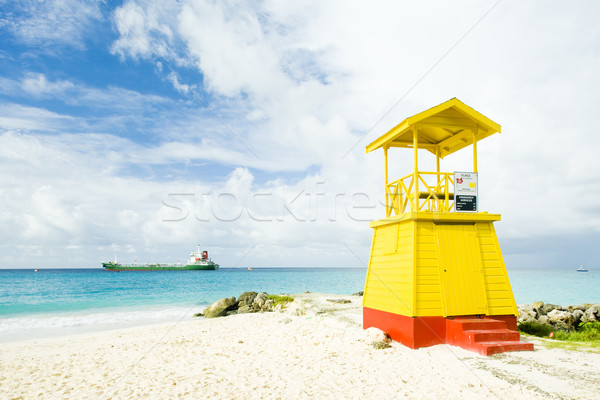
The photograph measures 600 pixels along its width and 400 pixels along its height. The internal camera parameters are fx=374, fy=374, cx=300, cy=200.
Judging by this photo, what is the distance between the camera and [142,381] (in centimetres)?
793

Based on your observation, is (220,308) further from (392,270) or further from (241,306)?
(392,270)

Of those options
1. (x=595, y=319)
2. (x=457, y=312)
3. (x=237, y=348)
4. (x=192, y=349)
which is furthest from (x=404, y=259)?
(x=595, y=319)

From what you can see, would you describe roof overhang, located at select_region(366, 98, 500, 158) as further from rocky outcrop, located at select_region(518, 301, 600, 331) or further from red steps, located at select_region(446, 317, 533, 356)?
rocky outcrop, located at select_region(518, 301, 600, 331)

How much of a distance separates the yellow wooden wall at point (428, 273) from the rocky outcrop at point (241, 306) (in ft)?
40.2

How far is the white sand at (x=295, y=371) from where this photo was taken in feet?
21.5

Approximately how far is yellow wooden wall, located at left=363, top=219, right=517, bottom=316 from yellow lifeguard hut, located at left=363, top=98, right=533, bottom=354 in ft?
0.08

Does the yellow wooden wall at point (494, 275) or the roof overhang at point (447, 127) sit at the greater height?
the roof overhang at point (447, 127)

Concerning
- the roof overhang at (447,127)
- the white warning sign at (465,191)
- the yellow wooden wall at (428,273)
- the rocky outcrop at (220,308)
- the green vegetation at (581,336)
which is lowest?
the rocky outcrop at (220,308)

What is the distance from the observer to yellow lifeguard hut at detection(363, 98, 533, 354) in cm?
888

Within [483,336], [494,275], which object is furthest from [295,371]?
[494,275]

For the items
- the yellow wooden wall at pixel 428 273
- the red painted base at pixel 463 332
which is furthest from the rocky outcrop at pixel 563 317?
the red painted base at pixel 463 332

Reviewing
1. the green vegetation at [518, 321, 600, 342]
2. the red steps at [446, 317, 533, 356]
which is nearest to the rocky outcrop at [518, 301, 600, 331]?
the green vegetation at [518, 321, 600, 342]

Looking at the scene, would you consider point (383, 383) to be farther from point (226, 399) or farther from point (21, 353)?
point (21, 353)

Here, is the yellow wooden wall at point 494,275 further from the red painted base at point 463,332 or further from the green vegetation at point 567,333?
the green vegetation at point 567,333
